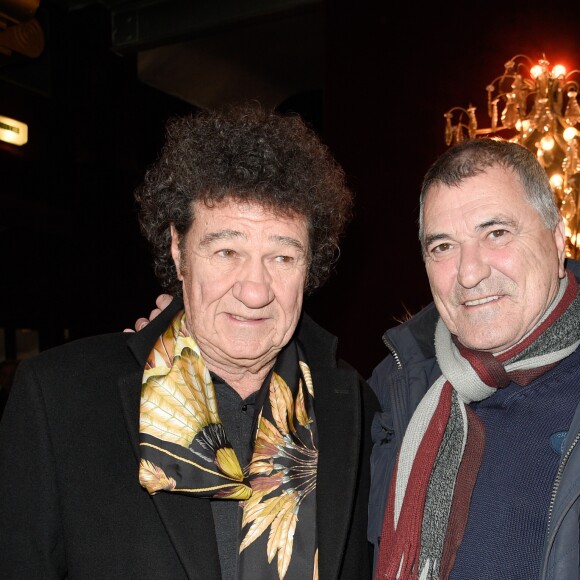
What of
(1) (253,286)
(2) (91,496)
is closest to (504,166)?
(1) (253,286)

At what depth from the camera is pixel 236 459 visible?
71.1 inches

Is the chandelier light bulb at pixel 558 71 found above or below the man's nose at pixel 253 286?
above

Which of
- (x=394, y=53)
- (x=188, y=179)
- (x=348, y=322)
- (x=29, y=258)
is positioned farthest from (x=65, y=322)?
(x=188, y=179)

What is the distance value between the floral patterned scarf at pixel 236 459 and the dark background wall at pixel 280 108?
3.63 meters

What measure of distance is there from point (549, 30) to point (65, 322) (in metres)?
6.89

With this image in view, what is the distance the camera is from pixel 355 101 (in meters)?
5.60

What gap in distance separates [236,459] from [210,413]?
13 centimetres

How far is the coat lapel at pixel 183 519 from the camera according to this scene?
1.65 metres

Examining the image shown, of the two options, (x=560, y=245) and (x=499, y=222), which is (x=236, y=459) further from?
(x=560, y=245)

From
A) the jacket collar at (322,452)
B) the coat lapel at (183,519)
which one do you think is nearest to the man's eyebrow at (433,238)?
the jacket collar at (322,452)

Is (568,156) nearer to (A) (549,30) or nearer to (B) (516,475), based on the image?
(A) (549,30)

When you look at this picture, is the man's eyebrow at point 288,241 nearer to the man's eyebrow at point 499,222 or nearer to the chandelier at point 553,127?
the man's eyebrow at point 499,222

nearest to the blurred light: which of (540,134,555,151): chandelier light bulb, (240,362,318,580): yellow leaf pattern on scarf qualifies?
(540,134,555,151): chandelier light bulb

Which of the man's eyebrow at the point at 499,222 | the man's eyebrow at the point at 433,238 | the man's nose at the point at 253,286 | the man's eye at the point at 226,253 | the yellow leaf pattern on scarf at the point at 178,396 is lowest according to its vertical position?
the yellow leaf pattern on scarf at the point at 178,396
